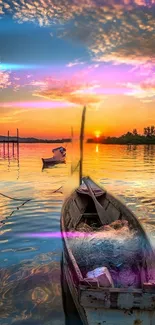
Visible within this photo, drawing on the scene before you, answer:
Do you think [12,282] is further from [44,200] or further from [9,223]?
[44,200]

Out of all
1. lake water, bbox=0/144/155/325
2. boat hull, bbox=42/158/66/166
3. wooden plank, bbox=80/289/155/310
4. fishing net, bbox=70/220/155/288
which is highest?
wooden plank, bbox=80/289/155/310

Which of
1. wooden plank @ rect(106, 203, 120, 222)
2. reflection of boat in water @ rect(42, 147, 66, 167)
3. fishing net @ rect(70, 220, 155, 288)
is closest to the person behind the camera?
fishing net @ rect(70, 220, 155, 288)

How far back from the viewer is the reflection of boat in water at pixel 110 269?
5145mm

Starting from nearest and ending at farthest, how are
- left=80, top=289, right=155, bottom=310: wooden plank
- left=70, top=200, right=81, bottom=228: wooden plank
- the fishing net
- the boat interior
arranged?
1. left=80, top=289, right=155, bottom=310: wooden plank
2. the fishing net
3. the boat interior
4. left=70, top=200, right=81, bottom=228: wooden plank

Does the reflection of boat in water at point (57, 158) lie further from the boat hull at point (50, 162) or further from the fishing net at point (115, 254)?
the fishing net at point (115, 254)

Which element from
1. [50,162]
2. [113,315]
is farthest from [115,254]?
[50,162]

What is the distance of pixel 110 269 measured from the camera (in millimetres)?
7176

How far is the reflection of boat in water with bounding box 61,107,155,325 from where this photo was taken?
514 centimetres

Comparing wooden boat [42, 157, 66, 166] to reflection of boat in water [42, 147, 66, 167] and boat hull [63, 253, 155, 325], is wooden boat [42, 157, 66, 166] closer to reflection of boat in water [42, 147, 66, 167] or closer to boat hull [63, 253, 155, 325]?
reflection of boat in water [42, 147, 66, 167]

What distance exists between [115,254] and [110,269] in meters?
0.65

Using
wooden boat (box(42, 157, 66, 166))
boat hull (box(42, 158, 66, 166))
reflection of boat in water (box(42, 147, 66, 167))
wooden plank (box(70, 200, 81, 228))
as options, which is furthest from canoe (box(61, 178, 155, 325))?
reflection of boat in water (box(42, 147, 66, 167))

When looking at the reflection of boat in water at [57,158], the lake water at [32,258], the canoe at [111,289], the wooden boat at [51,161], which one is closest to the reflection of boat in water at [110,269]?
the canoe at [111,289]

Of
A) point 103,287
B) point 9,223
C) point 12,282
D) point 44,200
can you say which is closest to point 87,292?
point 103,287

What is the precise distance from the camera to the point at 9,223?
46.5 ft
